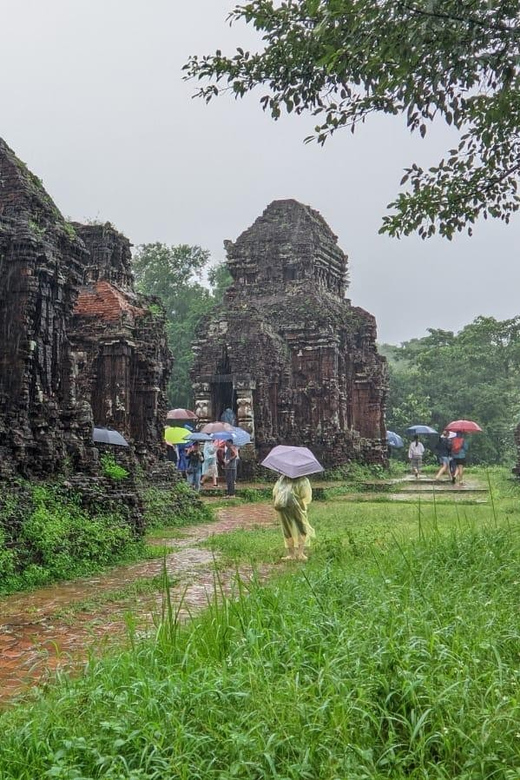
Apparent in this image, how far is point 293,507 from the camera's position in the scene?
26.0 ft

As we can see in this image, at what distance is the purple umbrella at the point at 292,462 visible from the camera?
782 cm

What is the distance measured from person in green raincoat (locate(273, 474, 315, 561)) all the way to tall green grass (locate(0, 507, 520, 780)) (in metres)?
3.60

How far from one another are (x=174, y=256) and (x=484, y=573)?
36.7 meters

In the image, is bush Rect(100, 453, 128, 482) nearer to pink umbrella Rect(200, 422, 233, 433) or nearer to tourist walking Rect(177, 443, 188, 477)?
tourist walking Rect(177, 443, 188, 477)

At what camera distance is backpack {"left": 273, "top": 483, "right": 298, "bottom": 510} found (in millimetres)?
7914

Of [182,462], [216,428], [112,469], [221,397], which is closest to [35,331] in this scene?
[112,469]

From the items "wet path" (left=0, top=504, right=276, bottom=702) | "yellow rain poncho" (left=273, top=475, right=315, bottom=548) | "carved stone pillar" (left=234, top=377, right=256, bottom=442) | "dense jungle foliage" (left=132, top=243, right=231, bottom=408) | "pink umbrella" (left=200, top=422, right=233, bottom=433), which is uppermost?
"dense jungle foliage" (left=132, top=243, right=231, bottom=408)

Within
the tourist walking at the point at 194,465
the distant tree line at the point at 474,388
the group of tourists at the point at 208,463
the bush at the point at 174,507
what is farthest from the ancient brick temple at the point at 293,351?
the distant tree line at the point at 474,388

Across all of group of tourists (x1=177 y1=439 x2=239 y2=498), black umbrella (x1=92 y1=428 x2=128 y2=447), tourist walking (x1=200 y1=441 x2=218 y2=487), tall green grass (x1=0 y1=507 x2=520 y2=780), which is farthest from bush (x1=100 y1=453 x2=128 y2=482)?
tourist walking (x1=200 y1=441 x2=218 y2=487)

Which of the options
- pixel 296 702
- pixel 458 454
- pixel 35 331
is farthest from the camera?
pixel 458 454

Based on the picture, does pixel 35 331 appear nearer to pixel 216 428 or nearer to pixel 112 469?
pixel 112 469

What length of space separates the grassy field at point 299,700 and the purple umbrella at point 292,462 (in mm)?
3265

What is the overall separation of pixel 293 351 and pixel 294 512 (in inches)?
561

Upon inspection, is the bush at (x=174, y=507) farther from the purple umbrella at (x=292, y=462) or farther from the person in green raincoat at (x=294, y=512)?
the purple umbrella at (x=292, y=462)
